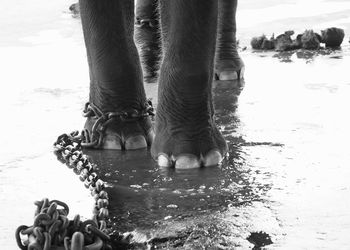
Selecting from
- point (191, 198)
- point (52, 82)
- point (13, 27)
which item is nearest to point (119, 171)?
point (191, 198)

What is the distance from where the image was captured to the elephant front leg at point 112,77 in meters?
3.85

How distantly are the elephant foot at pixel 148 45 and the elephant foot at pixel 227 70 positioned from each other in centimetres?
38

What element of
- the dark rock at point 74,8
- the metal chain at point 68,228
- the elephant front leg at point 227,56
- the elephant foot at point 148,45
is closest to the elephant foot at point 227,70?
the elephant front leg at point 227,56

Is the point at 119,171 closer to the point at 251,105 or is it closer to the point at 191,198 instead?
the point at 191,198

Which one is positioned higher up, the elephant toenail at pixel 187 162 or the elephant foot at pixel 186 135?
the elephant foot at pixel 186 135

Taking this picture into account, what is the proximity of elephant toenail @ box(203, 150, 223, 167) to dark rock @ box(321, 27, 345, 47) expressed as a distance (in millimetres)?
3272

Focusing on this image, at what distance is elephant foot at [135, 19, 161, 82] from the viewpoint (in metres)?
5.65

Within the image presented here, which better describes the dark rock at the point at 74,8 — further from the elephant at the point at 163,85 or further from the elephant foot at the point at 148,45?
the elephant at the point at 163,85

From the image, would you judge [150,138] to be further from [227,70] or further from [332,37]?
[332,37]

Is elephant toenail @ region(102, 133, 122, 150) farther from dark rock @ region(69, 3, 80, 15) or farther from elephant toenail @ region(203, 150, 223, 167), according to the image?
dark rock @ region(69, 3, 80, 15)

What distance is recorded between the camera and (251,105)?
15.2 feet

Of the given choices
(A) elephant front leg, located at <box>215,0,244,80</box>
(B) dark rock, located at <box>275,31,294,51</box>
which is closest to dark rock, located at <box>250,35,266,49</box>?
(B) dark rock, located at <box>275,31,294,51</box>

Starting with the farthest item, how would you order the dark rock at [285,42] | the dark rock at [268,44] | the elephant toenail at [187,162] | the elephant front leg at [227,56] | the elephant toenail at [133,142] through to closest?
the dark rock at [268,44] < the dark rock at [285,42] < the elephant front leg at [227,56] < the elephant toenail at [133,142] < the elephant toenail at [187,162]

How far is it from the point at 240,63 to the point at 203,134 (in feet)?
6.97
